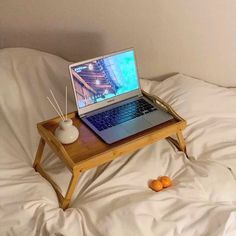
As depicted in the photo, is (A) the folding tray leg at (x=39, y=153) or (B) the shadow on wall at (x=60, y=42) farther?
(B) the shadow on wall at (x=60, y=42)

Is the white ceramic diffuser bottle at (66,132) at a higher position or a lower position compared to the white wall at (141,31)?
lower

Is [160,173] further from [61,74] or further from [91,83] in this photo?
[61,74]

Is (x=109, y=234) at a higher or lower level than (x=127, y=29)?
lower

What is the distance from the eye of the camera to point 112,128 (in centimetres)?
136

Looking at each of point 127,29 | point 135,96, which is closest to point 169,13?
point 127,29

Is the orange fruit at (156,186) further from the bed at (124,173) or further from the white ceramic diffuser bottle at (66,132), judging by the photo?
the white ceramic diffuser bottle at (66,132)

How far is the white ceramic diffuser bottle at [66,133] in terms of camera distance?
1.28m

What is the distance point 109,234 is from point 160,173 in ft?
1.23

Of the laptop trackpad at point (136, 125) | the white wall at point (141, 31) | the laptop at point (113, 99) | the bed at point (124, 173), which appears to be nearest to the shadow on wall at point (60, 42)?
the white wall at point (141, 31)

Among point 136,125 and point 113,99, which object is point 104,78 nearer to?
point 113,99

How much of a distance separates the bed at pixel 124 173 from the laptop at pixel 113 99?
164 millimetres

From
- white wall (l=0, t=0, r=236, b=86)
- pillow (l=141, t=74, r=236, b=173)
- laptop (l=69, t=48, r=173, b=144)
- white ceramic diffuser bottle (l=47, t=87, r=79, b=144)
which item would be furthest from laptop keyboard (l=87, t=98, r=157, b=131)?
white wall (l=0, t=0, r=236, b=86)

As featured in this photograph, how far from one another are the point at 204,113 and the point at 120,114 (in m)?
0.44

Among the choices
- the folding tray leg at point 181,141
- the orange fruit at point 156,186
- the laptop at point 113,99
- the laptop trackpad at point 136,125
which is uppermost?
the laptop at point 113,99
